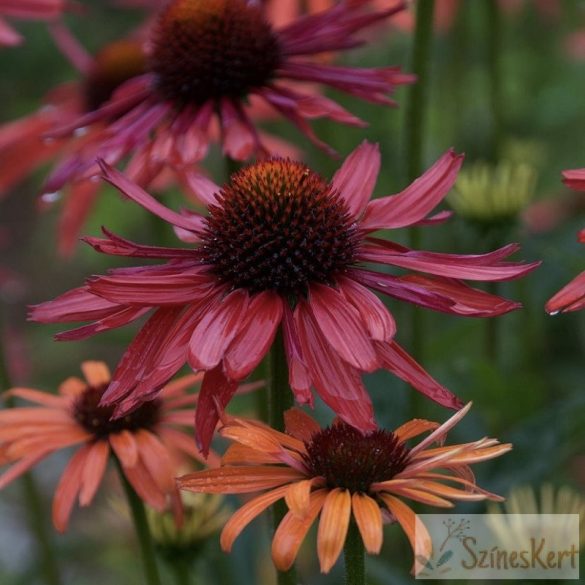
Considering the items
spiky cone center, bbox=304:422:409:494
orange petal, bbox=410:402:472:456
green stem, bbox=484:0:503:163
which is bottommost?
spiky cone center, bbox=304:422:409:494

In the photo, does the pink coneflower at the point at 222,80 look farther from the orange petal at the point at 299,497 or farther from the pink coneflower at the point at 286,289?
the orange petal at the point at 299,497

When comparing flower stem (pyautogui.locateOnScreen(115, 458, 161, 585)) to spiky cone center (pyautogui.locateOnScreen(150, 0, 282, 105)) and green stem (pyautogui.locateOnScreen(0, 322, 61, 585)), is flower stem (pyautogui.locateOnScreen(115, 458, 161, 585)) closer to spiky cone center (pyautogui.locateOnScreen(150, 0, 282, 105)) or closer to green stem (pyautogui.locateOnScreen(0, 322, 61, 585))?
green stem (pyautogui.locateOnScreen(0, 322, 61, 585))

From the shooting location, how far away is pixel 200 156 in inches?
33.4

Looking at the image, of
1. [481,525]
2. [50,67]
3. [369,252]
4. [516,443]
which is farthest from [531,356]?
[50,67]

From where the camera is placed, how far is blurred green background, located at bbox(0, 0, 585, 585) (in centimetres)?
101

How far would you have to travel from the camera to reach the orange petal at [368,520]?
0.52 m

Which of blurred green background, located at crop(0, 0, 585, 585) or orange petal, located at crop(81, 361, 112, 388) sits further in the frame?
blurred green background, located at crop(0, 0, 585, 585)

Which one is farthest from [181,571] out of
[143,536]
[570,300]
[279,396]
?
[570,300]

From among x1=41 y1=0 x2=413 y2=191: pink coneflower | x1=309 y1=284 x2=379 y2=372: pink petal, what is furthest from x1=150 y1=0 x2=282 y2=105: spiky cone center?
x1=309 y1=284 x2=379 y2=372: pink petal

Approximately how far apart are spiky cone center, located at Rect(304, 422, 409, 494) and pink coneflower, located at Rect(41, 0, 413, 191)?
0.32 metres

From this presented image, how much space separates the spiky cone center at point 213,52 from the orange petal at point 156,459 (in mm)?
314

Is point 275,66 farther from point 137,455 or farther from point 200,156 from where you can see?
point 137,455

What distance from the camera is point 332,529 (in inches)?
21.0

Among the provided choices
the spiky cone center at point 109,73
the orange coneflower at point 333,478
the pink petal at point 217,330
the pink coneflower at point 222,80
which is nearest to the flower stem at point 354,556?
the orange coneflower at point 333,478
